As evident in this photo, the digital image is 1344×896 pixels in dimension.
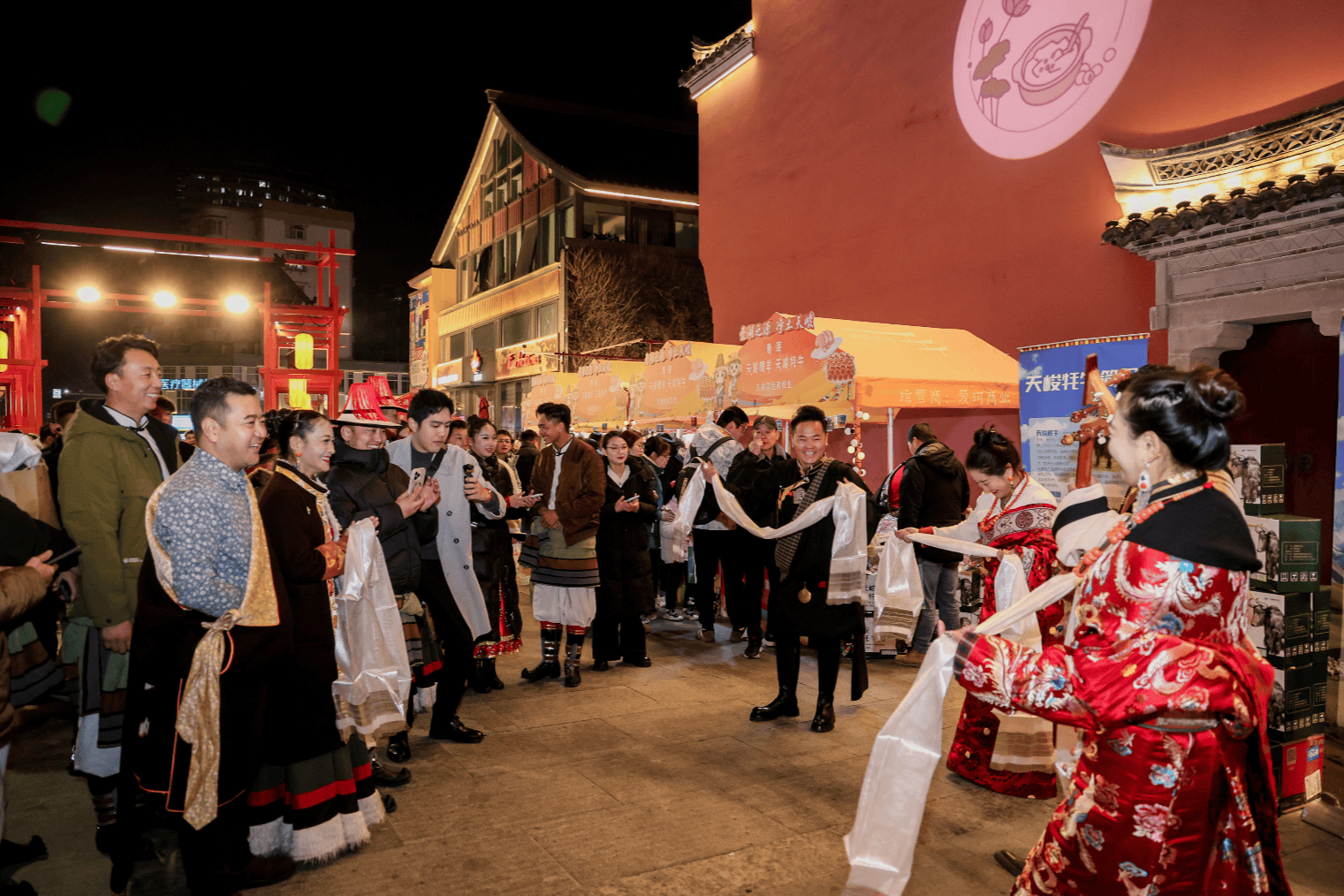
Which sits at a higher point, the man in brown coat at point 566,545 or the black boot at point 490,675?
the man in brown coat at point 566,545

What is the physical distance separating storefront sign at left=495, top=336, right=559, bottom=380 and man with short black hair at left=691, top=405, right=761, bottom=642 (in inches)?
608

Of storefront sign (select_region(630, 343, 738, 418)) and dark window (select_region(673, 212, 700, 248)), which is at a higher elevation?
dark window (select_region(673, 212, 700, 248))

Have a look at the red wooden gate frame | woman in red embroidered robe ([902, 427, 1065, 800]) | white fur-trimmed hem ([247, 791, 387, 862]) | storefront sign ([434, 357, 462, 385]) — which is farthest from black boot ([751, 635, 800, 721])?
storefront sign ([434, 357, 462, 385])

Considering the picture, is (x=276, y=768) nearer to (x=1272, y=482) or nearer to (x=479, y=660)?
(x=479, y=660)

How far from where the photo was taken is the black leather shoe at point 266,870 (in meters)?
3.06

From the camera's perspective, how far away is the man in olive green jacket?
3.29 meters

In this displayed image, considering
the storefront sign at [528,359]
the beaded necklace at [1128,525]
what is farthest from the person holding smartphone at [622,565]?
the storefront sign at [528,359]

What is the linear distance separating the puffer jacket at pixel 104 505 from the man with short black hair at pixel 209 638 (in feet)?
1.77

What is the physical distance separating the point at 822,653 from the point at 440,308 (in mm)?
30389

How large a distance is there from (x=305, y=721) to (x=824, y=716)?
299 cm

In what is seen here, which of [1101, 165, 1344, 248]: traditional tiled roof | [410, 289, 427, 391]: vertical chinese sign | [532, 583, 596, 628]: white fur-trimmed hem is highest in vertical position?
[410, 289, 427, 391]: vertical chinese sign

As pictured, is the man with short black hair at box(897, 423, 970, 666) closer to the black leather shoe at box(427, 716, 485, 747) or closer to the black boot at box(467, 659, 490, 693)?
the black boot at box(467, 659, 490, 693)

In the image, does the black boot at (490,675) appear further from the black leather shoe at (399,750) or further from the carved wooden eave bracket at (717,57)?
the carved wooden eave bracket at (717,57)

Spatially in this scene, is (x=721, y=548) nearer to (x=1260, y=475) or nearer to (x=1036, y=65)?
(x=1260, y=475)
